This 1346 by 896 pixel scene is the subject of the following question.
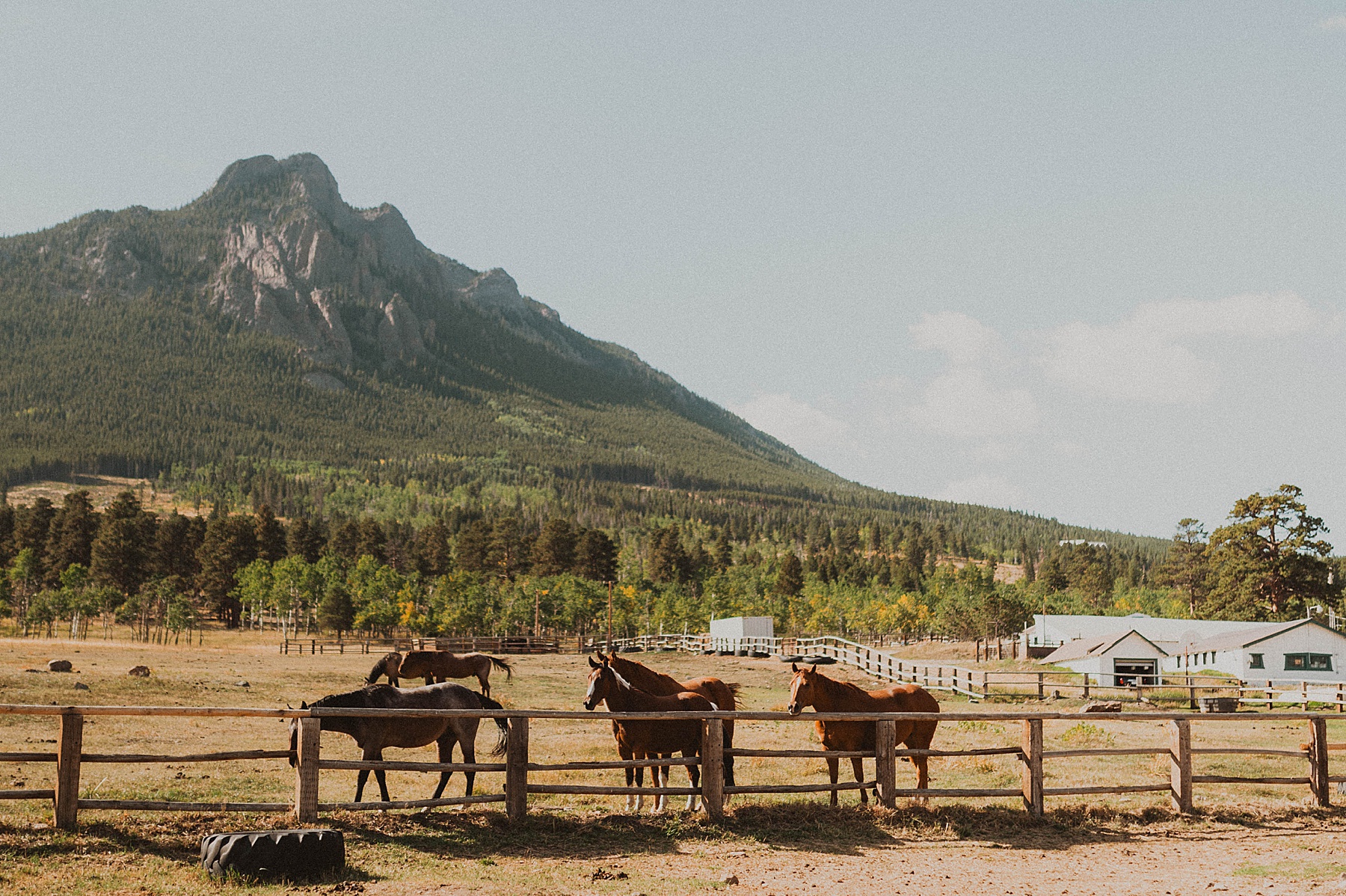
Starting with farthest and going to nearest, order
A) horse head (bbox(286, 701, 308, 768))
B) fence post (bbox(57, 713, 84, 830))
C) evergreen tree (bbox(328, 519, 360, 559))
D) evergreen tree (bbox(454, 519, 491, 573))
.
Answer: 1. evergreen tree (bbox(328, 519, 360, 559))
2. evergreen tree (bbox(454, 519, 491, 573))
3. horse head (bbox(286, 701, 308, 768))
4. fence post (bbox(57, 713, 84, 830))

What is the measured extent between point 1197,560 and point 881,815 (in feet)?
400

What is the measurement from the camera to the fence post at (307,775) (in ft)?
36.3

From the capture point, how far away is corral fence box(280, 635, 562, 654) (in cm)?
7144

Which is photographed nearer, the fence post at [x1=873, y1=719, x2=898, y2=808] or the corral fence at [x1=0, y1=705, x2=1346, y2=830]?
the corral fence at [x1=0, y1=705, x2=1346, y2=830]

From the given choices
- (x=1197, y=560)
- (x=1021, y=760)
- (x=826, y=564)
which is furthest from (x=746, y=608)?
(x=1021, y=760)

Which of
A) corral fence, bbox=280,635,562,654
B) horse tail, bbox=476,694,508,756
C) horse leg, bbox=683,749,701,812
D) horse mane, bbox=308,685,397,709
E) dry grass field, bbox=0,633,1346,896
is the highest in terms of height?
horse mane, bbox=308,685,397,709

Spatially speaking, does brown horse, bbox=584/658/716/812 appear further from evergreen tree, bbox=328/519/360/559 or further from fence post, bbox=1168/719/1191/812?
evergreen tree, bbox=328/519/360/559

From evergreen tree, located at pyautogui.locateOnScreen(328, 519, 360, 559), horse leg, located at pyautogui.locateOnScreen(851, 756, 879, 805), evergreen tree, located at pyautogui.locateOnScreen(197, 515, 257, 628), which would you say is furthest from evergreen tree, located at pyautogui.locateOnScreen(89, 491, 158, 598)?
horse leg, located at pyautogui.locateOnScreen(851, 756, 879, 805)

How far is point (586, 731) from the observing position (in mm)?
25188

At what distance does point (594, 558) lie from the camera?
122312mm

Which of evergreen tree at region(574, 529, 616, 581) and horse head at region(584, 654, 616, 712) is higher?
evergreen tree at region(574, 529, 616, 581)

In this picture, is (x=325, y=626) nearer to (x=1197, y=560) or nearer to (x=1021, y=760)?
(x=1021, y=760)

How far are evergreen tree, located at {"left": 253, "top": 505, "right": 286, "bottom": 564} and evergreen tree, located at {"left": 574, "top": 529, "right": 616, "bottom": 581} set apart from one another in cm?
3495

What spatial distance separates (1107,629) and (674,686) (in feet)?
238
